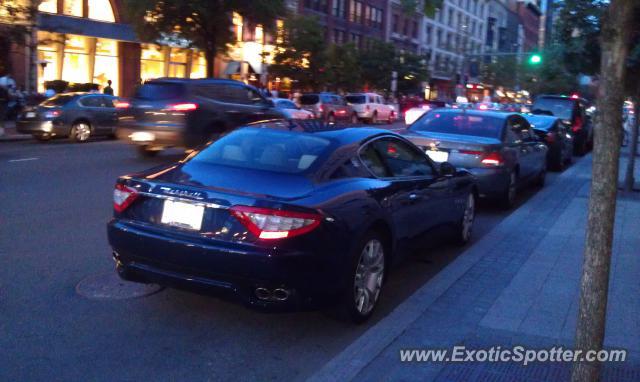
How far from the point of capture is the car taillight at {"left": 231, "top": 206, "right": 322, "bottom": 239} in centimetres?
460

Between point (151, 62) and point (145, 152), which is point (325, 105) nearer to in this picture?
point (151, 62)

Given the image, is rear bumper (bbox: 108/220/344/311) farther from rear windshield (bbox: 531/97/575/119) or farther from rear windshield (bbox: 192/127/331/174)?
rear windshield (bbox: 531/97/575/119)

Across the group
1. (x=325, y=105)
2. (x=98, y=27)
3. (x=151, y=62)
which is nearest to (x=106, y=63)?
(x=98, y=27)

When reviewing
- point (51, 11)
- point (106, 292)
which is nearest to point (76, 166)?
point (106, 292)

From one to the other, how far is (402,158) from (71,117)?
49.3ft

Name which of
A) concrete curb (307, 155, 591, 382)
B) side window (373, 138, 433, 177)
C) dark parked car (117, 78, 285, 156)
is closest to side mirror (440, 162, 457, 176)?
side window (373, 138, 433, 177)

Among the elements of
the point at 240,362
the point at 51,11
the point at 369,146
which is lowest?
the point at 240,362

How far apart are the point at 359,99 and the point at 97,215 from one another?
3027 centimetres

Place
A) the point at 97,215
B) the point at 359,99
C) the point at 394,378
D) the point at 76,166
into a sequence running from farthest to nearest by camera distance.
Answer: the point at 359,99
the point at 76,166
the point at 97,215
the point at 394,378

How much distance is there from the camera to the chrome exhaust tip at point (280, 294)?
4.66m

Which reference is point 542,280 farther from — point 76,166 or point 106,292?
point 76,166

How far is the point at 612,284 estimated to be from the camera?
6.52m

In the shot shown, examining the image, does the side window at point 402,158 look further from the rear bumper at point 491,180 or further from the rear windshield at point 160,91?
the rear windshield at point 160,91

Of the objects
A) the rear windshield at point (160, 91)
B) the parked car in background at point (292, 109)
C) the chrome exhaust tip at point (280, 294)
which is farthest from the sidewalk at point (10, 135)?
the chrome exhaust tip at point (280, 294)
